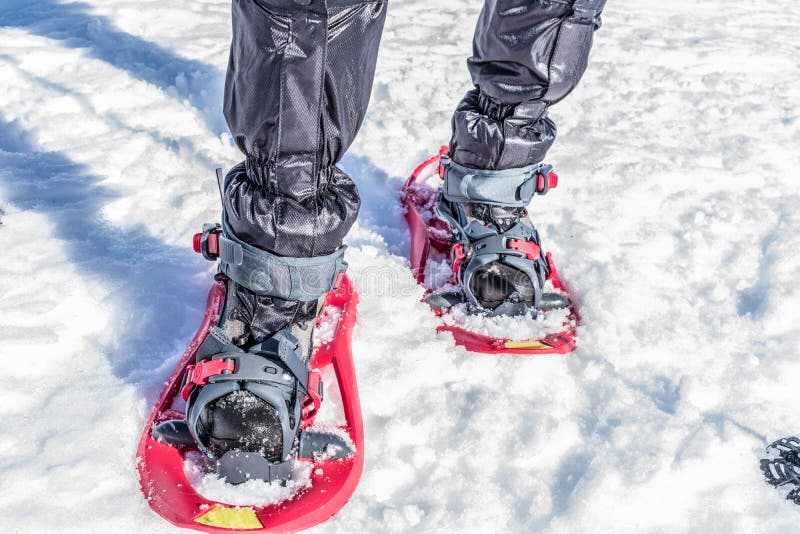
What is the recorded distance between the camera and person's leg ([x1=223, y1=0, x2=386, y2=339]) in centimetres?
117

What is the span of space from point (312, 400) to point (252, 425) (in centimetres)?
17

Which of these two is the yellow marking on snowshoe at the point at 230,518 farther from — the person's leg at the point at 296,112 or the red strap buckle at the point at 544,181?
the red strap buckle at the point at 544,181

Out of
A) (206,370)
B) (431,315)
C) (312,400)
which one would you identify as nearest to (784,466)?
(431,315)

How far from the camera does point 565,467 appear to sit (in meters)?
1.53

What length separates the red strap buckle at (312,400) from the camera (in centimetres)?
148

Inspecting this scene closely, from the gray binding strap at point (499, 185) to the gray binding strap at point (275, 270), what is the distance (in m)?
0.67

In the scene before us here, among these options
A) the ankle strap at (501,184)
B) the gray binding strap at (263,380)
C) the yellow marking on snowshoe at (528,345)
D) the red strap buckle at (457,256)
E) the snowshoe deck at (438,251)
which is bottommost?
the snowshoe deck at (438,251)

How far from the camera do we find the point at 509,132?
192cm

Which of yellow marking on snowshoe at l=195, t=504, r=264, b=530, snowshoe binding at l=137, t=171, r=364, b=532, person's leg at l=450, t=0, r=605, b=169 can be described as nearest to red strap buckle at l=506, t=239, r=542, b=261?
person's leg at l=450, t=0, r=605, b=169

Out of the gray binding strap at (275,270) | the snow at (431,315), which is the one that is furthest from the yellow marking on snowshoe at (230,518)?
the gray binding strap at (275,270)

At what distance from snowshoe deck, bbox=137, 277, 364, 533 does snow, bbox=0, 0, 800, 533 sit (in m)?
0.04

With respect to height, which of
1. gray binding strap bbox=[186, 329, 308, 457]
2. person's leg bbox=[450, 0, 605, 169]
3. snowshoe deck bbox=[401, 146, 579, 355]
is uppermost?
person's leg bbox=[450, 0, 605, 169]

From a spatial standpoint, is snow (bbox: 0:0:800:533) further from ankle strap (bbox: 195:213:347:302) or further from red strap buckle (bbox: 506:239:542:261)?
ankle strap (bbox: 195:213:347:302)

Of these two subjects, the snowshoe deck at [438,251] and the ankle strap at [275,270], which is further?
the snowshoe deck at [438,251]
